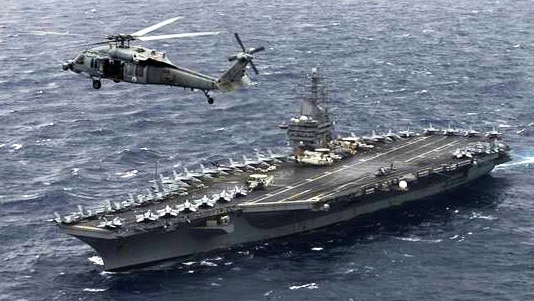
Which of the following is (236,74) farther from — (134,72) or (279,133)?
(279,133)

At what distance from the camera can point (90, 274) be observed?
6438 centimetres

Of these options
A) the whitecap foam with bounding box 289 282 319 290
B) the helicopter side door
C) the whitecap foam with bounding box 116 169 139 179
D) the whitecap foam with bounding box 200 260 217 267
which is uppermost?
the helicopter side door

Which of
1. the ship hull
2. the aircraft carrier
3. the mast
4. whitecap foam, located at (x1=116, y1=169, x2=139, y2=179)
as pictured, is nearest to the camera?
the ship hull

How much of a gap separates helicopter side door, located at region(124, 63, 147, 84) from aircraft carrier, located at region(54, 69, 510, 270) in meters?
10.8

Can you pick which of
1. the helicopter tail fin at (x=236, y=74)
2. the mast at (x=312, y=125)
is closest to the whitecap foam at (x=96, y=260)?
the helicopter tail fin at (x=236, y=74)

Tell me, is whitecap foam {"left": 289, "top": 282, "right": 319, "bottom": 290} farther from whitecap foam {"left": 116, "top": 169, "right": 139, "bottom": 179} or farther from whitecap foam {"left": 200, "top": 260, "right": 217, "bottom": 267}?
whitecap foam {"left": 116, "top": 169, "right": 139, "bottom": 179}

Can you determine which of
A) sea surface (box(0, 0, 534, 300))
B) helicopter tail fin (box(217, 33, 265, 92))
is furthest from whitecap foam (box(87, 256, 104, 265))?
helicopter tail fin (box(217, 33, 265, 92))

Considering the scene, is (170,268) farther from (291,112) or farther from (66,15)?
(66,15)

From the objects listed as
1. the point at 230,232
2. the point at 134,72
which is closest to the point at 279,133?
the point at 230,232

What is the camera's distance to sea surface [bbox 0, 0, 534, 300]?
205ft

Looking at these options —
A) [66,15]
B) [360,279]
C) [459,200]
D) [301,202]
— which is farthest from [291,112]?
[66,15]

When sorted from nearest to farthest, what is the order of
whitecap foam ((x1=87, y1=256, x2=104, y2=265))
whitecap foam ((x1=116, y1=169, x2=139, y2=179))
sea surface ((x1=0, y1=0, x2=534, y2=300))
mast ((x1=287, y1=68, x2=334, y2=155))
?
sea surface ((x1=0, y1=0, x2=534, y2=300))
whitecap foam ((x1=87, y1=256, x2=104, y2=265))
whitecap foam ((x1=116, y1=169, x2=139, y2=179))
mast ((x1=287, y1=68, x2=334, y2=155))

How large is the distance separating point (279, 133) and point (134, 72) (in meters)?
38.8

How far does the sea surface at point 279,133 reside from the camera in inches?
2462
